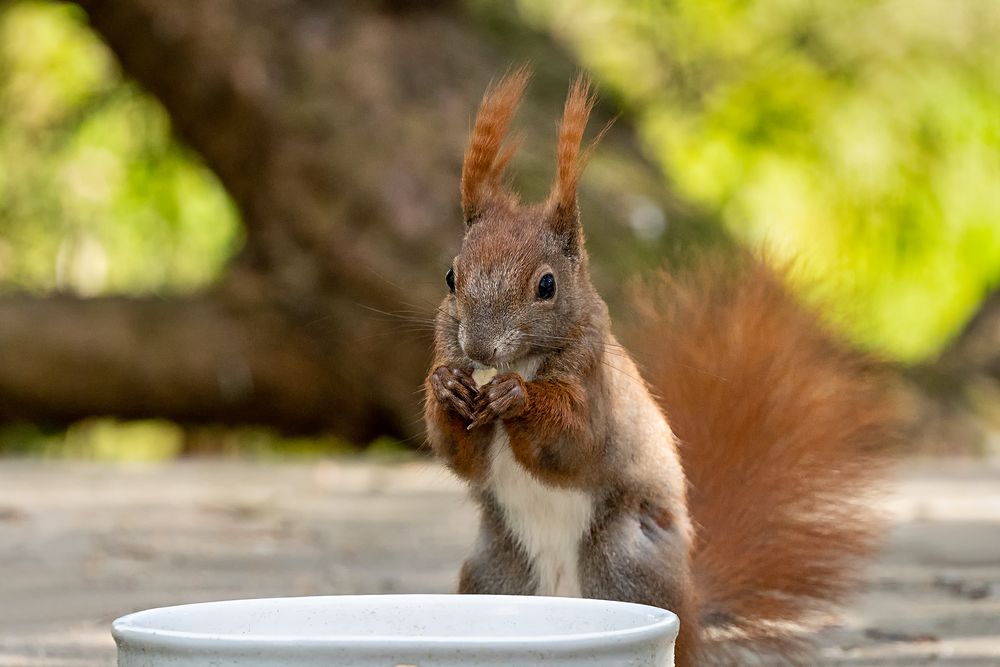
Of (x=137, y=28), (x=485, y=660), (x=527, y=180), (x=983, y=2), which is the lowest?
(x=485, y=660)

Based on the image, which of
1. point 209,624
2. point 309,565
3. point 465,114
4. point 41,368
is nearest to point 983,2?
point 465,114

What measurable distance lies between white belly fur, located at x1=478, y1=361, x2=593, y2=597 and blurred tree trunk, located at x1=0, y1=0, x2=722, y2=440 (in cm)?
291

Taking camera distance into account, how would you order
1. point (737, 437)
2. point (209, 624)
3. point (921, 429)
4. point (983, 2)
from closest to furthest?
point (209, 624) → point (737, 437) → point (921, 429) → point (983, 2)

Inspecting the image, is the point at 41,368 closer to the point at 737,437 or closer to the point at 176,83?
the point at 176,83

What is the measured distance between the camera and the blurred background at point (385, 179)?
15.8ft

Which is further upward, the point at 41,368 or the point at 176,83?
the point at 176,83

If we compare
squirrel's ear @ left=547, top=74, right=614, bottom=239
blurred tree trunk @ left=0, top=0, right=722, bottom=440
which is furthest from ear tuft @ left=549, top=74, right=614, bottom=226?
blurred tree trunk @ left=0, top=0, right=722, bottom=440

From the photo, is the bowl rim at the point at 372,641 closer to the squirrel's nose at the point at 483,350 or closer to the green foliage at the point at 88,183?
the squirrel's nose at the point at 483,350

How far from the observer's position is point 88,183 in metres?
6.59

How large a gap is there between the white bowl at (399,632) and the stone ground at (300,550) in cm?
56

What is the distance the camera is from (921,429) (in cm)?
475

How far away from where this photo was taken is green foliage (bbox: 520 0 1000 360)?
5668 millimetres

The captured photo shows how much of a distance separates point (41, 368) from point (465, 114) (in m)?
1.66

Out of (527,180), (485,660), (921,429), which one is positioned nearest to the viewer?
(485,660)
